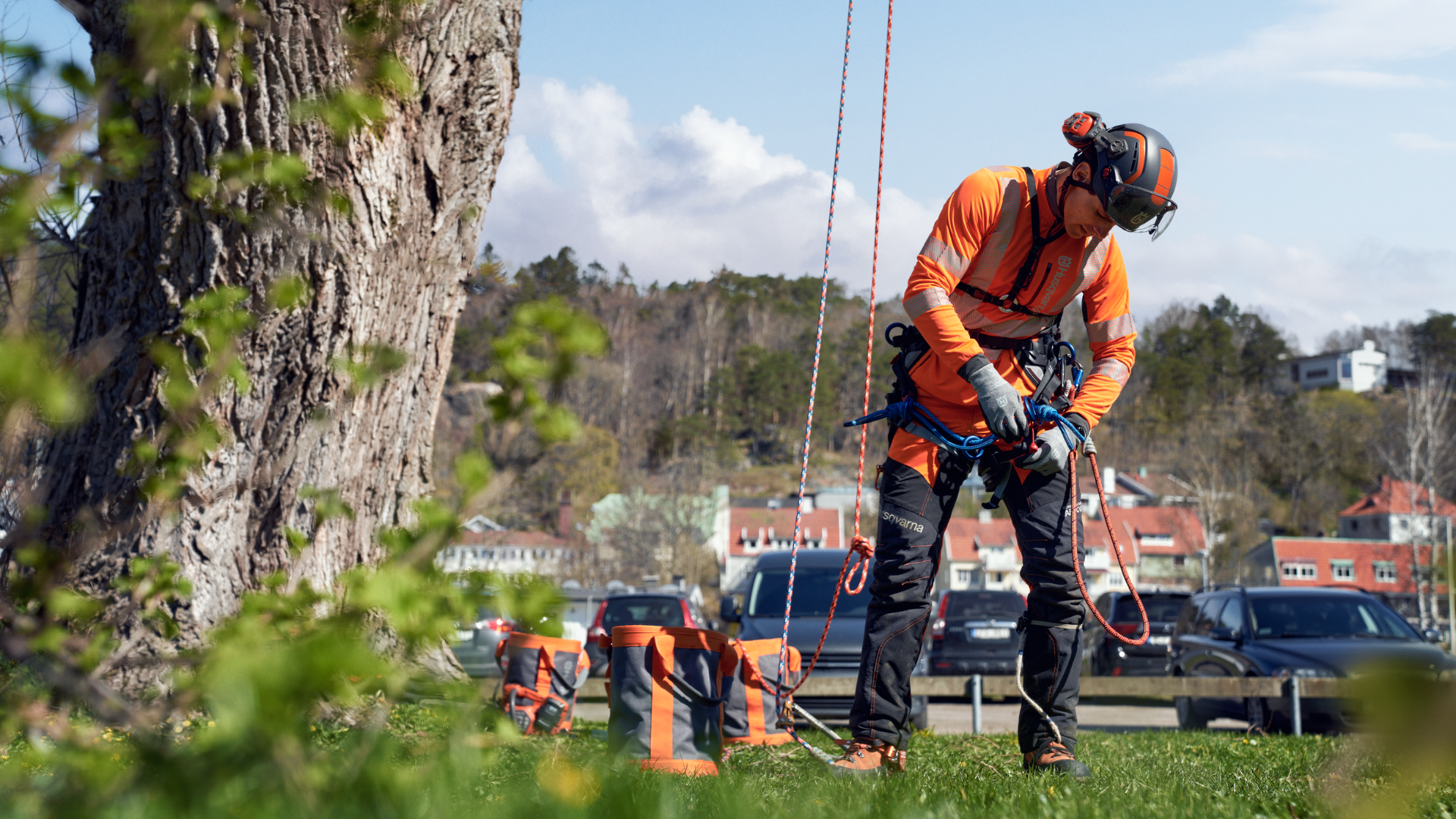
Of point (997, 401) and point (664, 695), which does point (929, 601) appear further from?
point (664, 695)

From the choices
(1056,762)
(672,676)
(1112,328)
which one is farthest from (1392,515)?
(672,676)

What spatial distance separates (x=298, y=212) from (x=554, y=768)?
1661 mm

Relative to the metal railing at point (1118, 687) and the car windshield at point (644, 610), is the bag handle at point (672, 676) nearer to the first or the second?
the metal railing at point (1118, 687)

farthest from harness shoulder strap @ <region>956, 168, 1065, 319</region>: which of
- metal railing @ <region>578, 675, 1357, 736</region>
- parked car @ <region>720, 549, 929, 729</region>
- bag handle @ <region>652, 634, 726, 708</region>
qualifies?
parked car @ <region>720, 549, 929, 729</region>

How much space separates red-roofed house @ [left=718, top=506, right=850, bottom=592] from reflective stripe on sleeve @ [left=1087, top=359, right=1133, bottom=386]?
66.8 metres

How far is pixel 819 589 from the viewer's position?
11289 mm

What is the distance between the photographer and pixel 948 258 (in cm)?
384

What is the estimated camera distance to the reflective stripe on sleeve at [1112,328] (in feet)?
13.8

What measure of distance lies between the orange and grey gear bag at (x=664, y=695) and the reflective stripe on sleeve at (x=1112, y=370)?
1.84 meters

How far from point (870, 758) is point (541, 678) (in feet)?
11.1

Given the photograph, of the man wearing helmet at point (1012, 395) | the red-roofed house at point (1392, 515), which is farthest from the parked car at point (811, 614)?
the red-roofed house at point (1392, 515)

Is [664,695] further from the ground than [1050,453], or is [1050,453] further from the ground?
[1050,453]

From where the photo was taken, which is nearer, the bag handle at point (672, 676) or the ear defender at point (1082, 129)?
the ear defender at point (1082, 129)

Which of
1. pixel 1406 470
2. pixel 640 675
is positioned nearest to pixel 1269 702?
pixel 640 675
